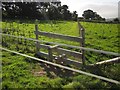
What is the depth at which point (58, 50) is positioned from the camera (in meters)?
8.76

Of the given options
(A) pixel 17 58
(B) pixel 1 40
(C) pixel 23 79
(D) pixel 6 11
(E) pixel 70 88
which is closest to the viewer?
(E) pixel 70 88

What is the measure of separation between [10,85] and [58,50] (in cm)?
303

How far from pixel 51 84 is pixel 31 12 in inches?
1638

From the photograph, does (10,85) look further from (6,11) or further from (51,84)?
(6,11)

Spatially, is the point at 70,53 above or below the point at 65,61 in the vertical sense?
above

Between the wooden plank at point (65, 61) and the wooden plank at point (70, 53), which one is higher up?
the wooden plank at point (70, 53)

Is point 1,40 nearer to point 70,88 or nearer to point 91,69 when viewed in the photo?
point 91,69

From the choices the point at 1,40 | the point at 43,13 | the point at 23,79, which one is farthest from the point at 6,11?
the point at 23,79

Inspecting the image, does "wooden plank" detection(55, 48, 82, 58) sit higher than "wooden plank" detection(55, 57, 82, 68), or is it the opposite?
"wooden plank" detection(55, 48, 82, 58)

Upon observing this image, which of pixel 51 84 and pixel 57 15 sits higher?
pixel 57 15

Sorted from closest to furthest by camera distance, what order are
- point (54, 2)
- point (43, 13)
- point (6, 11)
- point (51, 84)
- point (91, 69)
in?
point (51, 84), point (91, 69), point (6, 11), point (43, 13), point (54, 2)

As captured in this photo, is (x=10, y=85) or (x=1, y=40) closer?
(x=10, y=85)

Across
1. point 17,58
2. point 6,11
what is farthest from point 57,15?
point 17,58

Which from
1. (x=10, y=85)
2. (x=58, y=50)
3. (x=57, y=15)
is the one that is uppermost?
(x=57, y=15)
